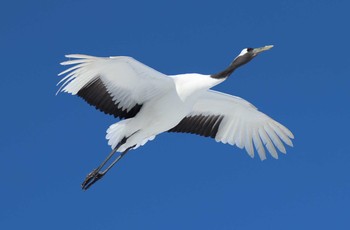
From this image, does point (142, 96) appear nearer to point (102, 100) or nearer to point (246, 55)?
point (102, 100)

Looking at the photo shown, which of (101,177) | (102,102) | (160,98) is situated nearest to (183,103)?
(160,98)

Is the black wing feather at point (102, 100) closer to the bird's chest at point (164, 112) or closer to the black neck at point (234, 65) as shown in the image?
the bird's chest at point (164, 112)

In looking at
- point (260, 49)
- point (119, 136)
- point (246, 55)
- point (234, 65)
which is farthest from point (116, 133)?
point (260, 49)

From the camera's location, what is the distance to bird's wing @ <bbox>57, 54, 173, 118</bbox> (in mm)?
14711

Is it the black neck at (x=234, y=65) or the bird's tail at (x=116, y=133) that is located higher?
the black neck at (x=234, y=65)

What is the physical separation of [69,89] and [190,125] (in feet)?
11.4

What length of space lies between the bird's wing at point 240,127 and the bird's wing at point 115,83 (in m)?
1.89

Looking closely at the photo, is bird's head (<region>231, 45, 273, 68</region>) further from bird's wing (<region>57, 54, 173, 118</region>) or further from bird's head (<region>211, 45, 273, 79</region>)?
bird's wing (<region>57, 54, 173, 118</region>)

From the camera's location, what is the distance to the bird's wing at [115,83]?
14.7 meters

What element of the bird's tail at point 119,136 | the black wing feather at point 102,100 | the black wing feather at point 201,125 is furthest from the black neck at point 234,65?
the black wing feather at point 201,125

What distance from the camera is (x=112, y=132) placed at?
1583 cm

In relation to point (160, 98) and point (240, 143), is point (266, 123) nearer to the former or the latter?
point (240, 143)

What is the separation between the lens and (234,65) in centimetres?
1523

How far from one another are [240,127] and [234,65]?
8.32ft
